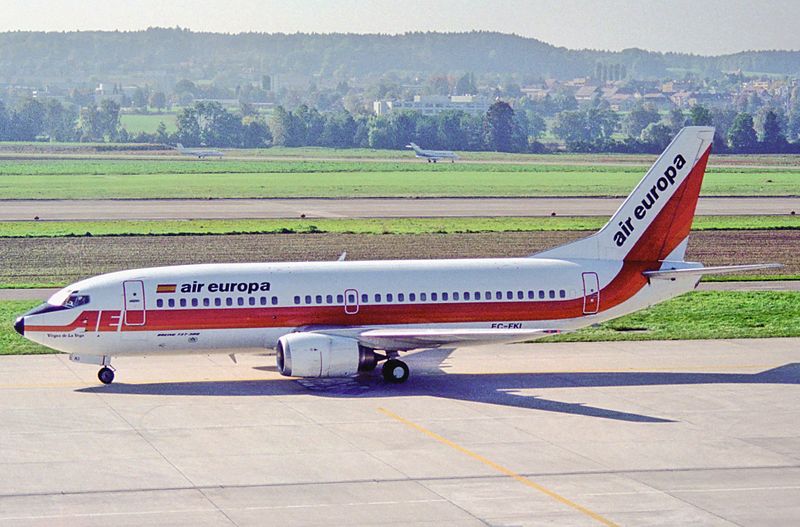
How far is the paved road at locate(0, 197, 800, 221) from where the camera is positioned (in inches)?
3942

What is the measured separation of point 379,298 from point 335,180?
112398mm

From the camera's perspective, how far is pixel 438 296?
136 feet

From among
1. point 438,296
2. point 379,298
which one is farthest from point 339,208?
point 379,298

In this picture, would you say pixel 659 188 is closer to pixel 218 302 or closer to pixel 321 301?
pixel 321 301

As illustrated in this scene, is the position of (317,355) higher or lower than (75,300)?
lower

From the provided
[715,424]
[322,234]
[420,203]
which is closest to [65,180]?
[420,203]

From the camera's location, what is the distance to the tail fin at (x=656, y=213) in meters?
43.6

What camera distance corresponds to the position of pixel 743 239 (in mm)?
80688

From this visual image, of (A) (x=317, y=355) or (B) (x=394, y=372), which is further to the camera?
(B) (x=394, y=372)

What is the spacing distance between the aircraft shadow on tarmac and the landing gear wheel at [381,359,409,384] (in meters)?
0.28

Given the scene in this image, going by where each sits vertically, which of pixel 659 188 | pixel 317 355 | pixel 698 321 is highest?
pixel 659 188

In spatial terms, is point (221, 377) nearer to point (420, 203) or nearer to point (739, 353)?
point (739, 353)

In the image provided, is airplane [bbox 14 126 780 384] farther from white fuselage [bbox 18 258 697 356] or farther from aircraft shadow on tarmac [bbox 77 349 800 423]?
aircraft shadow on tarmac [bbox 77 349 800 423]

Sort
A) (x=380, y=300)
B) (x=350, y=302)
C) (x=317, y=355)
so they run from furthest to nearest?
1. (x=380, y=300)
2. (x=350, y=302)
3. (x=317, y=355)
